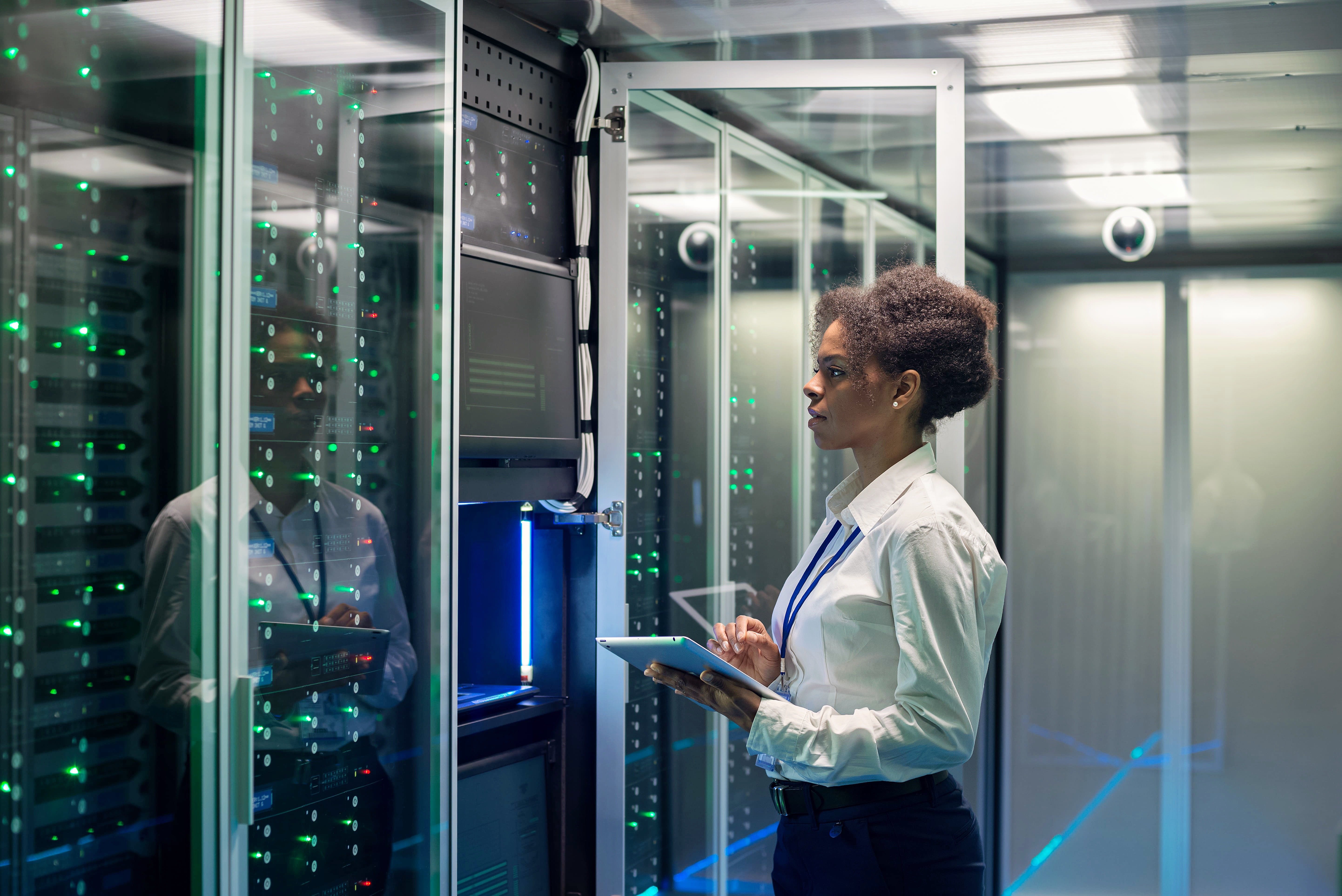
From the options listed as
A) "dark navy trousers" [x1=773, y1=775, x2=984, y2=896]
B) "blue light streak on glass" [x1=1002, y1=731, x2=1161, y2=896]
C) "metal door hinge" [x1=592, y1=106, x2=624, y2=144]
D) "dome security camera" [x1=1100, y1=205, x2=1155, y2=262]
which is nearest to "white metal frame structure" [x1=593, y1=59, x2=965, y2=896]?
"metal door hinge" [x1=592, y1=106, x2=624, y2=144]

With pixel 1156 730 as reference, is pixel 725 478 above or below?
above

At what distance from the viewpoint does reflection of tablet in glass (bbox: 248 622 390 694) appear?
1.53 m

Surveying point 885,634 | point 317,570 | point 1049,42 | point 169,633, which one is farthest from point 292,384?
point 1049,42

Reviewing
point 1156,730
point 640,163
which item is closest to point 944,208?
point 640,163

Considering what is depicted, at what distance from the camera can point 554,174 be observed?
2389 mm

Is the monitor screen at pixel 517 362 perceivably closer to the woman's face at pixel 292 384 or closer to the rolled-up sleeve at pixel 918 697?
the woman's face at pixel 292 384

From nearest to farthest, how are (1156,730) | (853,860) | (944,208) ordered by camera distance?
(853,860)
(944,208)
(1156,730)

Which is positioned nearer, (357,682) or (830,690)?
(830,690)

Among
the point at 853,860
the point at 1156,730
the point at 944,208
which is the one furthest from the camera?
the point at 1156,730

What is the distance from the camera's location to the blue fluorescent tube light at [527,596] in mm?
2439

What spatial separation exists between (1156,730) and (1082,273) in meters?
1.79

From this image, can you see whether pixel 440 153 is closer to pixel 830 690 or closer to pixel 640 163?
pixel 640 163

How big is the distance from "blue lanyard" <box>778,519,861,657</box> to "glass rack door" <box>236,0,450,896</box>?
578 millimetres

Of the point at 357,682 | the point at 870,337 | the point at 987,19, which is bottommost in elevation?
the point at 357,682
